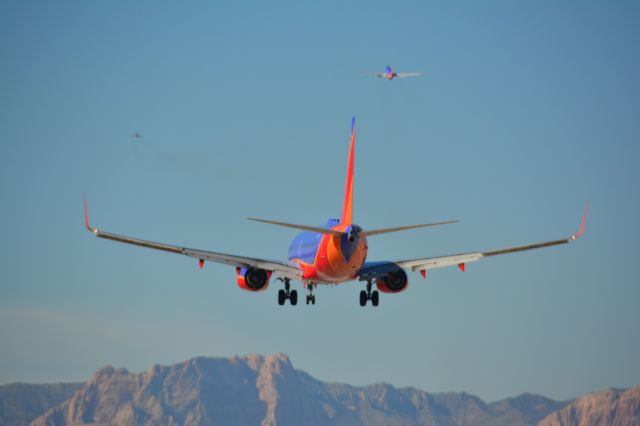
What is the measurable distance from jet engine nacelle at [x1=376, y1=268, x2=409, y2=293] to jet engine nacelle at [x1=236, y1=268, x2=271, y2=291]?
11.5 metres

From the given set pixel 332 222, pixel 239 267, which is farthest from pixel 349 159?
pixel 239 267

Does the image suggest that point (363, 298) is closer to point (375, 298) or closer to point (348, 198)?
point (375, 298)

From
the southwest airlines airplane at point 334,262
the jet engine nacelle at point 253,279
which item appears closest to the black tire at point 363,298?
the southwest airlines airplane at point 334,262

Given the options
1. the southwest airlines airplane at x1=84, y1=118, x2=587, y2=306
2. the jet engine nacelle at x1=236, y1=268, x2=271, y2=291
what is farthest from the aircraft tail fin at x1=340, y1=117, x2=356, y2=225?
the jet engine nacelle at x1=236, y1=268, x2=271, y2=291

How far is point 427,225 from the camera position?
93500 mm

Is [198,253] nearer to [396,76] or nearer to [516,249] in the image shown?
[516,249]

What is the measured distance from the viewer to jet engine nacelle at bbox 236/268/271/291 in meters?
116

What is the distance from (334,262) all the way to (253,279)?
11278 mm

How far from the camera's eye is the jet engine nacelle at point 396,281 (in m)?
118

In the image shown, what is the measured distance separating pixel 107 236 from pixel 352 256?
20900 millimetres

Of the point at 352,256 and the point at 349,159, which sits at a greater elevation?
the point at 349,159

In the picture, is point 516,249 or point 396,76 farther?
point 396,76

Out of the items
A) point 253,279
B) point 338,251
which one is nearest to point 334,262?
point 338,251

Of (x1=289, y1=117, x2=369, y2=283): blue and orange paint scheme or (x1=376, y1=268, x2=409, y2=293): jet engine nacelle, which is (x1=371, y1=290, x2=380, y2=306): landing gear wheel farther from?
(x1=289, y1=117, x2=369, y2=283): blue and orange paint scheme
